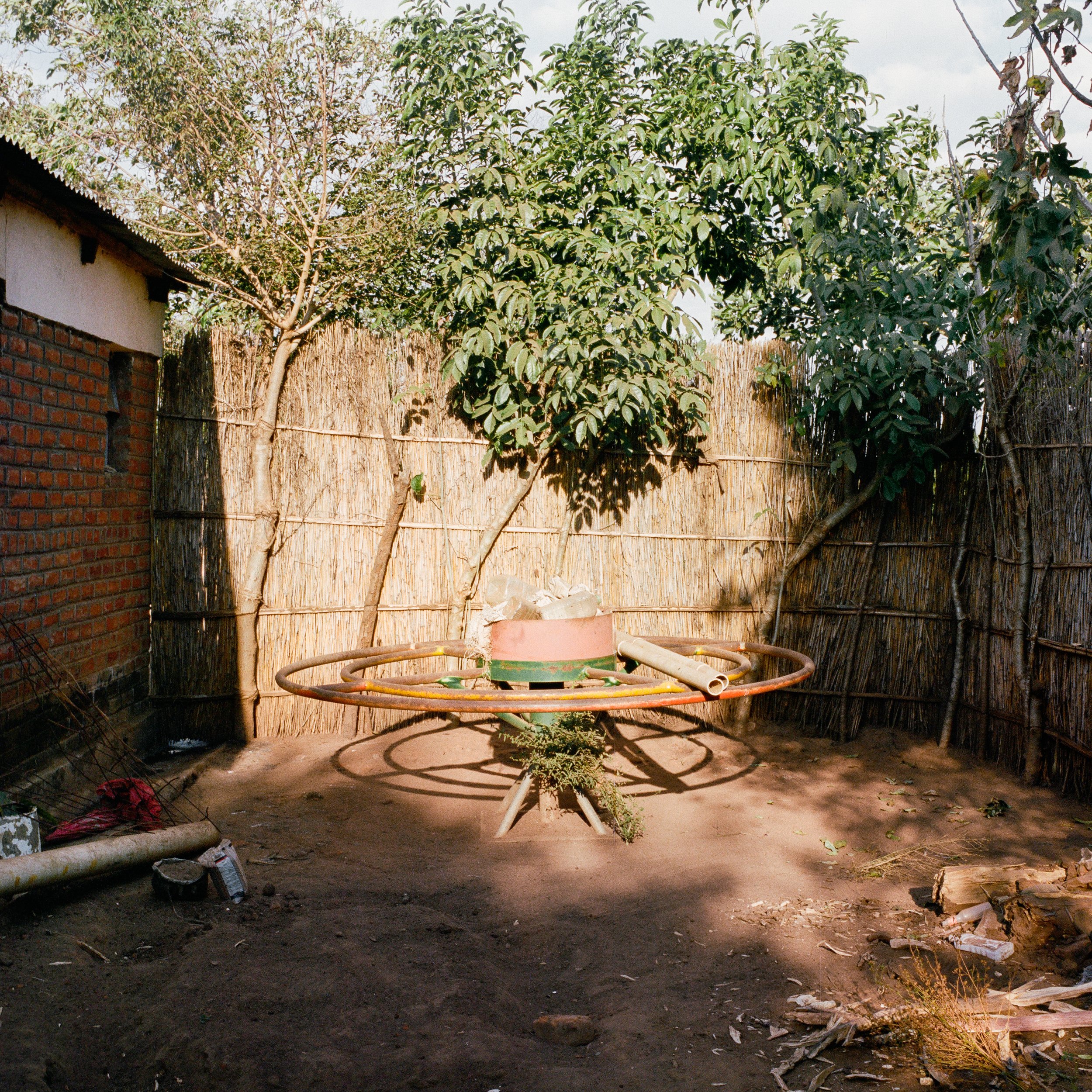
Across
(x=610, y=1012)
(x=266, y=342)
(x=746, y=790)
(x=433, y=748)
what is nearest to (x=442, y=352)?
(x=266, y=342)

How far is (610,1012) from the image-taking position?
121 inches

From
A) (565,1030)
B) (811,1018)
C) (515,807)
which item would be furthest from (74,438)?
(811,1018)

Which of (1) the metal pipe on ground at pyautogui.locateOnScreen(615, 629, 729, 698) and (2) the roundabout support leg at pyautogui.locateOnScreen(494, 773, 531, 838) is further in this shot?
(2) the roundabout support leg at pyautogui.locateOnScreen(494, 773, 531, 838)

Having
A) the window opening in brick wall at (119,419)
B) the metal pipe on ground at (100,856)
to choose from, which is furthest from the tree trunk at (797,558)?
the window opening in brick wall at (119,419)

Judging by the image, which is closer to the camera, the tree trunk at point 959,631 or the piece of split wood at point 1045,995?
the piece of split wood at point 1045,995

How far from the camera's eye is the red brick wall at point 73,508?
13.9 feet

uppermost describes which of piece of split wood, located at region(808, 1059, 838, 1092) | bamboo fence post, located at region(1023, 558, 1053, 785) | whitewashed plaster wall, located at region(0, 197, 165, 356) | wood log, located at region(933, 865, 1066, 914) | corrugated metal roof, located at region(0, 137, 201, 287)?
corrugated metal roof, located at region(0, 137, 201, 287)

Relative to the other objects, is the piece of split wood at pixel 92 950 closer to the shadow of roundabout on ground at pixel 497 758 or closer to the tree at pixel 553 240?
the shadow of roundabout on ground at pixel 497 758

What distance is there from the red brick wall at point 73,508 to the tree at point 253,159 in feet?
2.37

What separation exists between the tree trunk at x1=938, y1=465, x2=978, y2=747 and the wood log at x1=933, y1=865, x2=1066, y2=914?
2.61 m

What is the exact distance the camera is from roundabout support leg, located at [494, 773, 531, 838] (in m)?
4.81

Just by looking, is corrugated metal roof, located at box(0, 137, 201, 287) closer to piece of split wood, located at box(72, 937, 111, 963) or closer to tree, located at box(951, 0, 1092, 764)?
piece of split wood, located at box(72, 937, 111, 963)

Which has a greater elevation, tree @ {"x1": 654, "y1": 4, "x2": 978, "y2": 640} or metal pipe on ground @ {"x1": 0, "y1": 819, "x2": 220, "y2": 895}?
tree @ {"x1": 654, "y1": 4, "x2": 978, "y2": 640}

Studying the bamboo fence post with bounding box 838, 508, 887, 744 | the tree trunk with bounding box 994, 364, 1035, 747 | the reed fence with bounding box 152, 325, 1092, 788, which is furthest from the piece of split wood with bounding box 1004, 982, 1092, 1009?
the bamboo fence post with bounding box 838, 508, 887, 744
